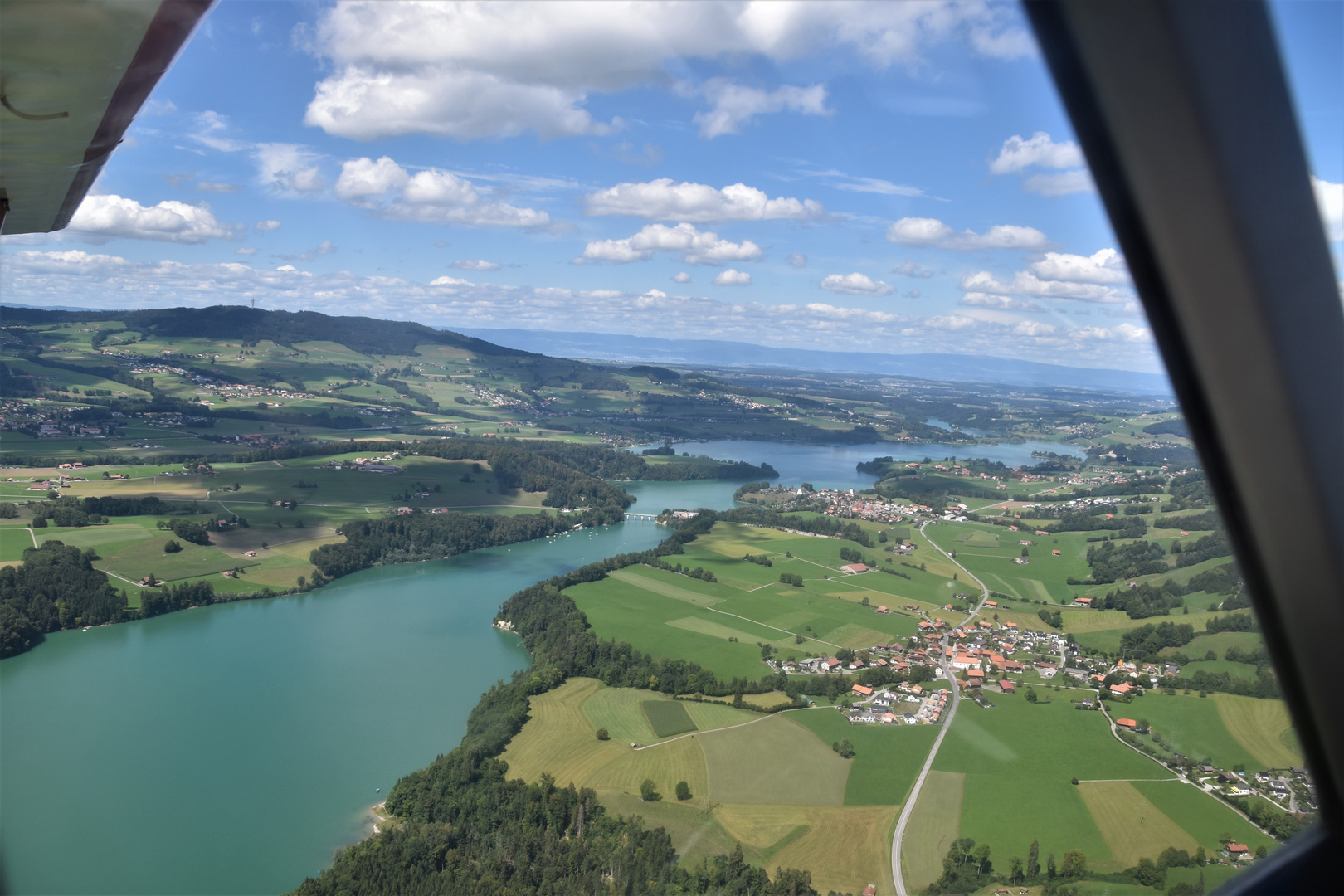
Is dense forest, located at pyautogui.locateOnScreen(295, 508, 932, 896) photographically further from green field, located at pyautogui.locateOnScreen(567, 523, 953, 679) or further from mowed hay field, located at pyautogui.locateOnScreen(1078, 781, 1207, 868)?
mowed hay field, located at pyautogui.locateOnScreen(1078, 781, 1207, 868)

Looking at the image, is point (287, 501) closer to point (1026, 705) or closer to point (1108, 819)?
point (1026, 705)

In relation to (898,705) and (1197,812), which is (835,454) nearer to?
(898,705)

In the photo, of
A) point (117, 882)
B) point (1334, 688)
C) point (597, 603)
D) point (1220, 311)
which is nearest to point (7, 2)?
point (1220, 311)

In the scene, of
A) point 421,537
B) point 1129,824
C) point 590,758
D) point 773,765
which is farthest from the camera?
point 421,537

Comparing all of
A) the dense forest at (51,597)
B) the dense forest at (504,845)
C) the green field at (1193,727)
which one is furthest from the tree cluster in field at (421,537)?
the green field at (1193,727)

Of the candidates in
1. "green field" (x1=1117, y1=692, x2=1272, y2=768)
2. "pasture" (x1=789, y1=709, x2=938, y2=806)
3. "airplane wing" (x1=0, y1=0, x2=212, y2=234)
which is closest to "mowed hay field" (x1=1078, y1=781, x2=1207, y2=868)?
"green field" (x1=1117, y1=692, x2=1272, y2=768)

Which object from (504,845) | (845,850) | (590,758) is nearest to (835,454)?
(590,758)
